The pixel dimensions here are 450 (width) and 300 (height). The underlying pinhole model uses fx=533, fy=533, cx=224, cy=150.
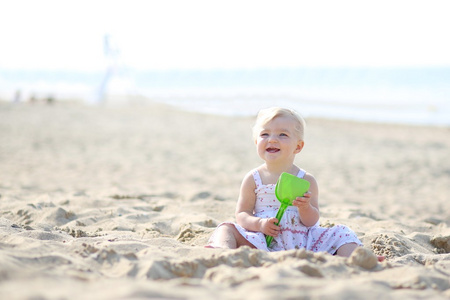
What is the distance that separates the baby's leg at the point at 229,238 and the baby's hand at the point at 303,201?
337 millimetres

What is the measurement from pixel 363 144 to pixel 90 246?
856cm

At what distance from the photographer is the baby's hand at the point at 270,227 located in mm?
Answer: 2824

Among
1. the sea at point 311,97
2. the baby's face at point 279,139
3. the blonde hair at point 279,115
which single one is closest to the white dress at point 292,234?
the baby's face at point 279,139

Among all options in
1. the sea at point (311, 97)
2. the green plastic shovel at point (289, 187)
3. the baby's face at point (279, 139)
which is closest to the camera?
the green plastic shovel at point (289, 187)

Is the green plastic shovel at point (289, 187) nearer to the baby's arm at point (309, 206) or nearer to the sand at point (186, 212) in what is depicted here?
the baby's arm at point (309, 206)

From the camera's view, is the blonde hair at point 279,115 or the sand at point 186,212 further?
the blonde hair at point 279,115

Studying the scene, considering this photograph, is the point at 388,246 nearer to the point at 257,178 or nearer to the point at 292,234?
the point at 292,234

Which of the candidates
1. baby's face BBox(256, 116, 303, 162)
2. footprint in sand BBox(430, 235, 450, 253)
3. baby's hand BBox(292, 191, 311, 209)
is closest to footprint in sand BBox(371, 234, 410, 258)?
footprint in sand BBox(430, 235, 450, 253)

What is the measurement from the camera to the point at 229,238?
2877 mm

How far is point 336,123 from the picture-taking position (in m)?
14.4

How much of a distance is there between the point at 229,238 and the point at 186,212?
1.45 meters

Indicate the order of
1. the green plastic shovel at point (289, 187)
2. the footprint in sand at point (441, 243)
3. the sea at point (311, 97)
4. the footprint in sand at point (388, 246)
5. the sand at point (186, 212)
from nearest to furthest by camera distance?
1. the sand at point (186, 212)
2. the green plastic shovel at point (289, 187)
3. the footprint in sand at point (388, 246)
4. the footprint in sand at point (441, 243)
5. the sea at point (311, 97)

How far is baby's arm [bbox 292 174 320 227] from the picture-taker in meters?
2.82

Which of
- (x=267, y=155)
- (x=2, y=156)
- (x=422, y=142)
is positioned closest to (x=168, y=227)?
(x=267, y=155)
